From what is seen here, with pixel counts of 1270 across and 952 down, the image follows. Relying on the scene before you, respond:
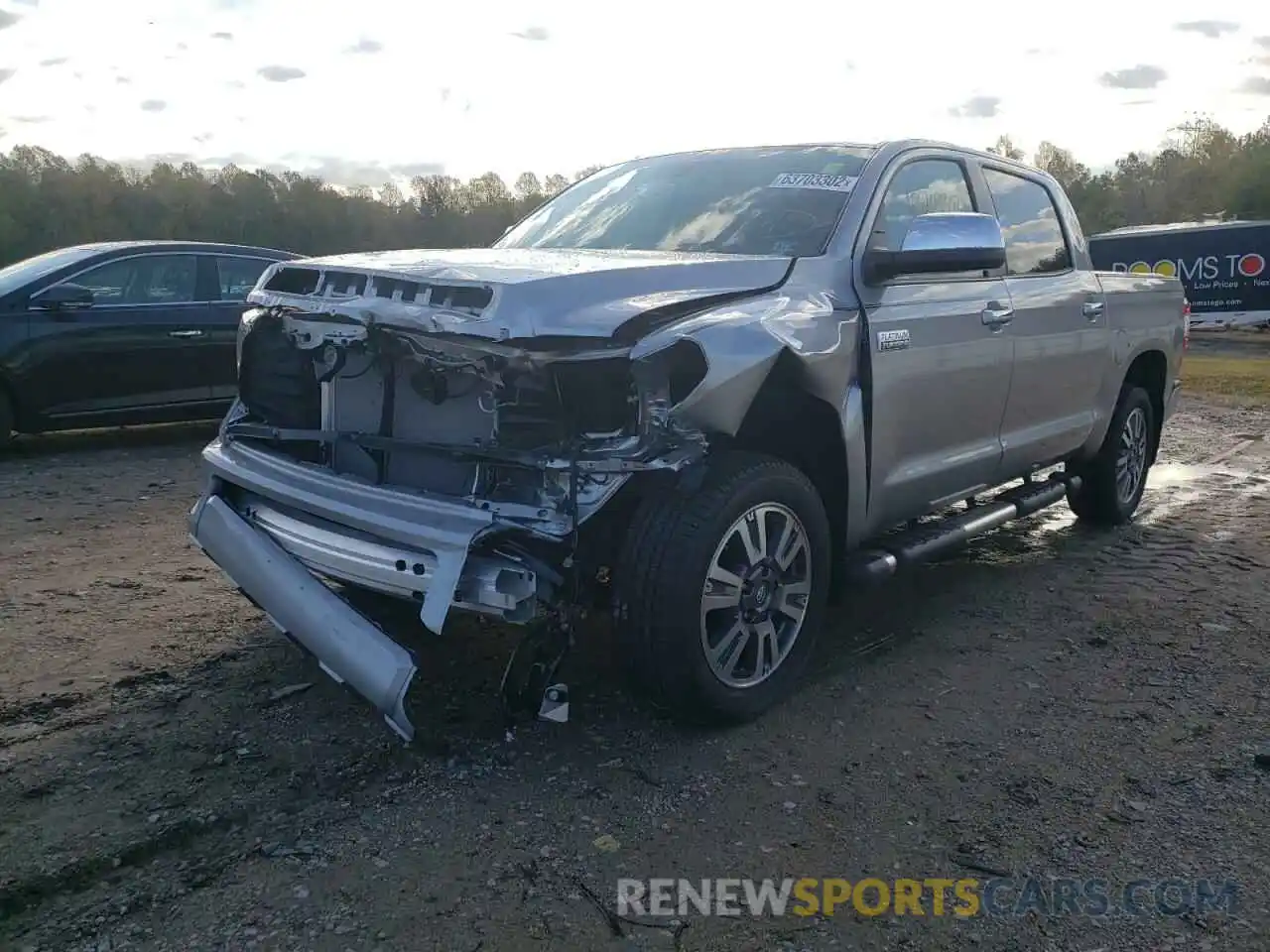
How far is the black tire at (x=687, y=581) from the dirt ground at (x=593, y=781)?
215 mm

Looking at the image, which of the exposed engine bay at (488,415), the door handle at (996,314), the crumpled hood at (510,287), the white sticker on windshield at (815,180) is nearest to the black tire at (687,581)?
the exposed engine bay at (488,415)

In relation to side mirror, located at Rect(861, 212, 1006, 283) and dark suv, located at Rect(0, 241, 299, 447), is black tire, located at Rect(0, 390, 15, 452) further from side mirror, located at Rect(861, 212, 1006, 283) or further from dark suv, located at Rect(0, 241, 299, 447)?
side mirror, located at Rect(861, 212, 1006, 283)

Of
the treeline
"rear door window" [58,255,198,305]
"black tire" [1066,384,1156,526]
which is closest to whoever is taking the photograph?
"black tire" [1066,384,1156,526]

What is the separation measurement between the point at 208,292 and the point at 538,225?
468cm

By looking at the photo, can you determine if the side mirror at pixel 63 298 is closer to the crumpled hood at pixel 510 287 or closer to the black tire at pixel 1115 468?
the crumpled hood at pixel 510 287

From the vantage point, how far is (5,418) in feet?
25.3

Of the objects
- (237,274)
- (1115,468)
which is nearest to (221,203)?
(237,274)

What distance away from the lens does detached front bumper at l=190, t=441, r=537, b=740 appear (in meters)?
3.07

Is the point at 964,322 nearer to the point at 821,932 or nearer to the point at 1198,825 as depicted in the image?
the point at 1198,825

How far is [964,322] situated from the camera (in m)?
4.57

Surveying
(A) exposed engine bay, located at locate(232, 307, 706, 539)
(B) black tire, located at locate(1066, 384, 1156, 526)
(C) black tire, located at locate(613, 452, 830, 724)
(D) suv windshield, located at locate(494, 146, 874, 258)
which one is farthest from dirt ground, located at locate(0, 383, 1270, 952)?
(D) suv windshield, located at locate(494, 146, 874, 258)

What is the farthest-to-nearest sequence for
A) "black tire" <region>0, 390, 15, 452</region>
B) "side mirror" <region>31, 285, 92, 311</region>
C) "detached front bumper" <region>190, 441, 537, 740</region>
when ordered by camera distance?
"side mirror" <region>31, 285, 92, 311</region>
"black tire" <region>0, 390, 15, 452</region>
"detached front bumper" <region>190, 441, 537, 740</region>

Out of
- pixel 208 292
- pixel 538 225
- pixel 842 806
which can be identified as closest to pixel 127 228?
pixel 208 292

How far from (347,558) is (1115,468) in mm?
4673
